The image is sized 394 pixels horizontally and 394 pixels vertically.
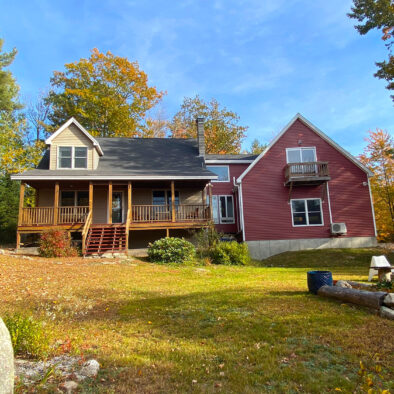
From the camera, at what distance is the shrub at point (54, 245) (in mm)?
14219

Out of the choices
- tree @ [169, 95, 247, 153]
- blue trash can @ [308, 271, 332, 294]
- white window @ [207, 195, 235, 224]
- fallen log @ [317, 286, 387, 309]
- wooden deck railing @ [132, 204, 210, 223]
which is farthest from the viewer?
tree @ [169, 95, 247, 153]

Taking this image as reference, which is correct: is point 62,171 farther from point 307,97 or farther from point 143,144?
point 307,97

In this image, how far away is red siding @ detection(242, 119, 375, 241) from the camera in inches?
756

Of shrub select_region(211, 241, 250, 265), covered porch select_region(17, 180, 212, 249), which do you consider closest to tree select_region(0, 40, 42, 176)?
covered porch select_region(17, 180, 212, 249)

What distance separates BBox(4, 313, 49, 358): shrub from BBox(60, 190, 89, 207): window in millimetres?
15681

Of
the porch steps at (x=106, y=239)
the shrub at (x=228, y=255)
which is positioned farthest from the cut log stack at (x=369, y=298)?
the porch steps at (x=106, y=239)

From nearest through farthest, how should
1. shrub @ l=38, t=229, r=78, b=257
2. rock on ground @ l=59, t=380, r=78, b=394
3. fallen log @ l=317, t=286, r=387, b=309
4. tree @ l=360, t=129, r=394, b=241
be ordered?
rock on ground @ l=59, t=380, r=78, b=394
fallen log @ l=317, t=286, r=387, b=309
shrub @ l=38, t=229, r=78, b=257
tree @ l=360, t=129, r=394, b=241

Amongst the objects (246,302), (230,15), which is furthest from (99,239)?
(230,15)

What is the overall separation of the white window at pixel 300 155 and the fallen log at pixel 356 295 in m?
14.1

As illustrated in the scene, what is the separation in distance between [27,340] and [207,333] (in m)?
2.60

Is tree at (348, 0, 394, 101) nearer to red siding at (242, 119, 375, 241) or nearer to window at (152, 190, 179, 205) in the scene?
red siding at (242, 119, 375, 241)

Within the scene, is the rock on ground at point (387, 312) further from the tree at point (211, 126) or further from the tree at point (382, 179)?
the tree at point (211, 126)

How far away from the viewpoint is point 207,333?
492 centimetres

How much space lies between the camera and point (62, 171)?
17281 mm
